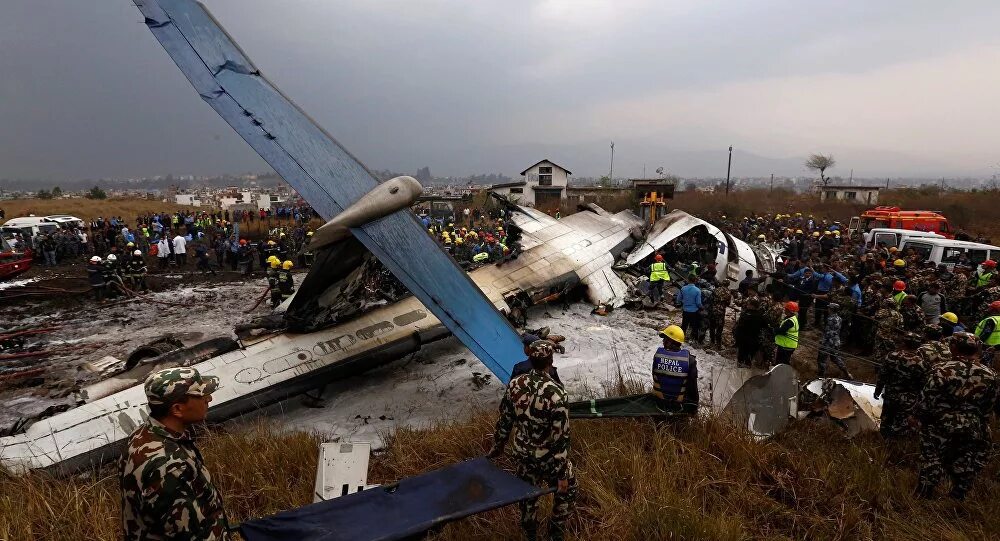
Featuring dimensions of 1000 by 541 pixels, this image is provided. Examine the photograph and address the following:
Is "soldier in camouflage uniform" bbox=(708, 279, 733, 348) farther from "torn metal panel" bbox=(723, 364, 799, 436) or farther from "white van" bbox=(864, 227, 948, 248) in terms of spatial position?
"white van" bbox=(864, 227, 948, 248)

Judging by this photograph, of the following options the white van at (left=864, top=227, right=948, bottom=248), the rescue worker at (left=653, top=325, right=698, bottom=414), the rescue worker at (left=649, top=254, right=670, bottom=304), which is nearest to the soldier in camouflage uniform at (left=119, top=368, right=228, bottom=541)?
the rescue worker at (left=653, top=325, right=698, bottom=414)

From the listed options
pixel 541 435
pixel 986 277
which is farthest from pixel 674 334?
pixel 986 277

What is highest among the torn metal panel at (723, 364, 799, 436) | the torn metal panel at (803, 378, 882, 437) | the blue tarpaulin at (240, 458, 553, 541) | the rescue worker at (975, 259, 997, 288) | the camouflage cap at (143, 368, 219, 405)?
the camouflage cap at (143, 368, 219, 405)

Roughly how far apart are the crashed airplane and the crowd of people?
4603 millimetres

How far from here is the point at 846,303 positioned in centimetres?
1016

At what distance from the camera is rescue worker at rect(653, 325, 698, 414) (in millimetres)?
5039

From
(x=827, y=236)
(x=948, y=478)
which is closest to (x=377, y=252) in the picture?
(x=948, y=478)

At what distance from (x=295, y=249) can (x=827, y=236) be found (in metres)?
23.1

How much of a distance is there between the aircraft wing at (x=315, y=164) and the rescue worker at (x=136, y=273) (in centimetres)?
1086

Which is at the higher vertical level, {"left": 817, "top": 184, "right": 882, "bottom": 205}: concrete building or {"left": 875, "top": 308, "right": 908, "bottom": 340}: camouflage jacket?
{"left": 817, "top": 184, "right": 882, "bottom": 205}: concrete building

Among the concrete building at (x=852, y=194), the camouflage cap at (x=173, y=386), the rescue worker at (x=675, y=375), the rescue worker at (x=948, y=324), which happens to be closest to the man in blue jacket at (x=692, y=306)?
the rescue worker at (x=948, y=324)

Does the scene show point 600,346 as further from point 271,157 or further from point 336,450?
point 271,157

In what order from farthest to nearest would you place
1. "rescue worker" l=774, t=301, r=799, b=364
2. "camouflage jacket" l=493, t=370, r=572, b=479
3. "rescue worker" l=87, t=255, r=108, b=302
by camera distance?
"rescue worker" l=87, t=255, r=108, b=302, "rescue worker" l=774, t=301, r=799, b=364, "camouflage jacket" l=493, t=370, r=572, b=479

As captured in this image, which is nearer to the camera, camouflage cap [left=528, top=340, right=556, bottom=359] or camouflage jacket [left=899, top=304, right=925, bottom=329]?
camouflage cap [left=528, top=340, right=556, bottom=359]
